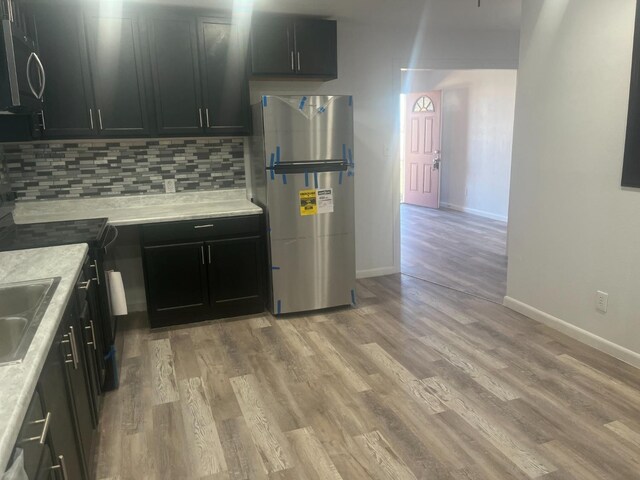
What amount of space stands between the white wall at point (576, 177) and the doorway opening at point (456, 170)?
4.35 ft

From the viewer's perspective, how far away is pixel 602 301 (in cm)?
298

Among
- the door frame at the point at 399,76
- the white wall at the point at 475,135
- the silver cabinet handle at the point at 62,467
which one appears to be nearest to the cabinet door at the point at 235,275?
the door frame at the point at 399,76

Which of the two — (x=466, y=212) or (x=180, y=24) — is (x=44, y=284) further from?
(x=466, y=212)

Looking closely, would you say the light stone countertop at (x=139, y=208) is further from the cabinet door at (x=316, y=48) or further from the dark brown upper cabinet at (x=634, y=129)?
the dark brown upper cabinet at (x=634, y=129)

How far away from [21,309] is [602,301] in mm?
3119

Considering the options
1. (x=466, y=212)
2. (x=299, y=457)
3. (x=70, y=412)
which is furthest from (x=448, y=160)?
(x=70, y=412)

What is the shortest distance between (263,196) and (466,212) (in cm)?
506

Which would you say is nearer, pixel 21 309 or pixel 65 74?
pixel 21 309

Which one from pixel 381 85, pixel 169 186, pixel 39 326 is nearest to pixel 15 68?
pixel 39 326

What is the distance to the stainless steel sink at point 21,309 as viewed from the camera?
153cm

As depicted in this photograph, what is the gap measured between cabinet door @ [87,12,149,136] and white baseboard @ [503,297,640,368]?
3128 mm

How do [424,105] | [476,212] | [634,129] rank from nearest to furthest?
[634,129]
[476,212]
[424,105]

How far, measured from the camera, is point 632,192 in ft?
8.93

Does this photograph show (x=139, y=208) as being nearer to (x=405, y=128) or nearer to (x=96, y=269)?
(x=96, y=269)
